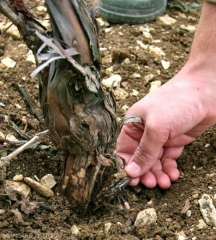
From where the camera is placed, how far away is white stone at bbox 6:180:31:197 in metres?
1.46

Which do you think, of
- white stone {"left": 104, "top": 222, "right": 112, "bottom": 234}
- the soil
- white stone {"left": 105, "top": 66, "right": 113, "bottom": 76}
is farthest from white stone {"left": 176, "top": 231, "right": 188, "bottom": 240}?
white stone {"left": 105, "top": 66, "right": 113, "bottom": 76}

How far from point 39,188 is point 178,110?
0.51m

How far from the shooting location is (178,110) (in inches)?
60.7

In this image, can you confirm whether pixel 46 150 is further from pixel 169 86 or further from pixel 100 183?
pixel 169 86

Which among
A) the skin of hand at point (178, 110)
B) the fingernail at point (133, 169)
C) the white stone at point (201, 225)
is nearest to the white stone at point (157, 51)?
the skin of hand at point (178, 110)

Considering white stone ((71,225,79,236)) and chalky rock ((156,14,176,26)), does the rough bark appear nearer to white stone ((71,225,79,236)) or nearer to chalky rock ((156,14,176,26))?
white stone ((71,225,79,236))

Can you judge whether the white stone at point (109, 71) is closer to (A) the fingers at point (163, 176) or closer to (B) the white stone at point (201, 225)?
(A) the fingers at point (163, 176)

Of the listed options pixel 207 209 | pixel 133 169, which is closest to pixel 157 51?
pixel 133 169

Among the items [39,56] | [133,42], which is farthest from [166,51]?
[39,56]

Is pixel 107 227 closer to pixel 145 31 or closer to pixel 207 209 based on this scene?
pixel 207 209

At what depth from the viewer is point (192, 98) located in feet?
5.19

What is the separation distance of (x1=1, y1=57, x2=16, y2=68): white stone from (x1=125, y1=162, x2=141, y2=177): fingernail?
29.6 inches

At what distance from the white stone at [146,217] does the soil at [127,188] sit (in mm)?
18

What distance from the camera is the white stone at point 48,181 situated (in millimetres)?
1502
